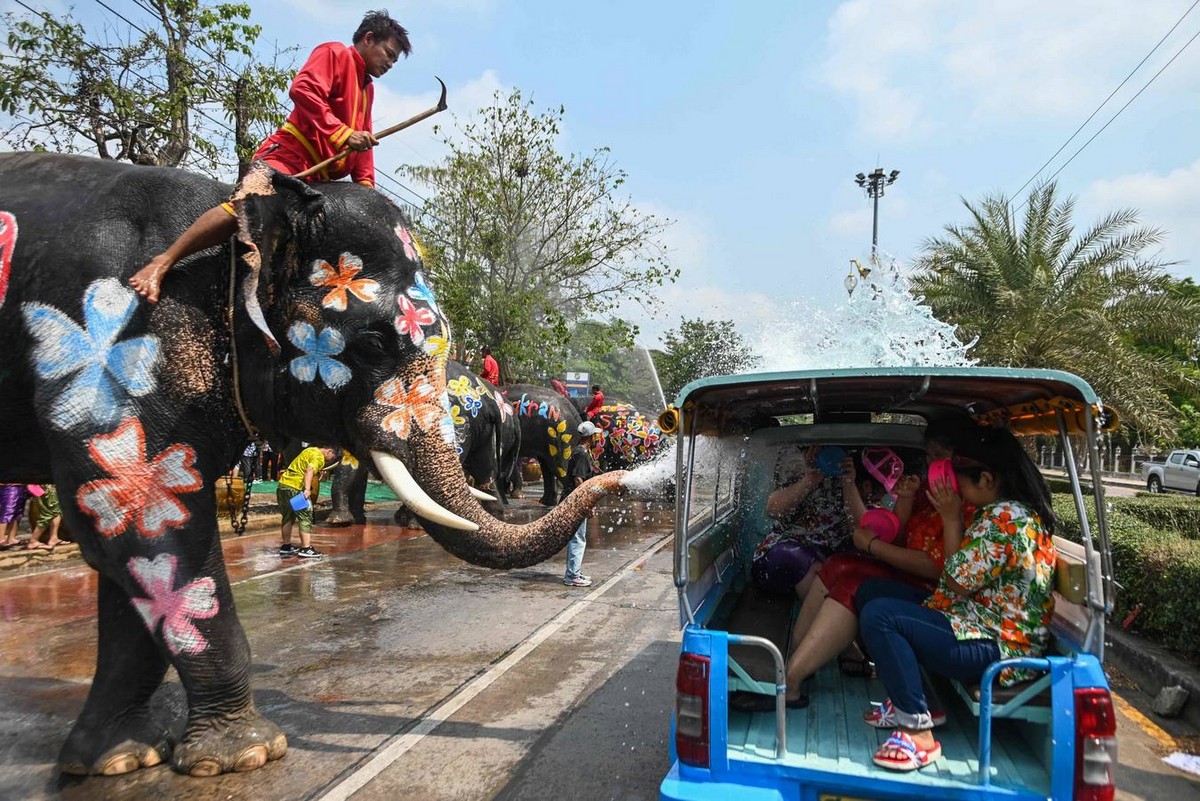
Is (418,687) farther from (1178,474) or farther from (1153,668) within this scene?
(1178,474)

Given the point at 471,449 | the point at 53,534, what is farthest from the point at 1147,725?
the point at 53,534

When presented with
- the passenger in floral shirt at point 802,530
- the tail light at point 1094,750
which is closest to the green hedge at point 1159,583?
the passenger in floral shirt at point 802,530

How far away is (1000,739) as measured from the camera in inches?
134

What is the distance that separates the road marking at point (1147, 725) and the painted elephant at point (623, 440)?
1198 cm

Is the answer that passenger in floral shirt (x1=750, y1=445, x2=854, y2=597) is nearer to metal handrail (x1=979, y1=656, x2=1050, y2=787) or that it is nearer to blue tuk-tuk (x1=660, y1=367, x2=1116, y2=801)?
blue tuk-tuk (x1=660, y1=367, x2=1116, y2=801)

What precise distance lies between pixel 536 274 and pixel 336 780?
19.4 metres

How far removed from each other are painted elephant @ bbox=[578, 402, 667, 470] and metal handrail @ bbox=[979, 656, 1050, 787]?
14.5 m

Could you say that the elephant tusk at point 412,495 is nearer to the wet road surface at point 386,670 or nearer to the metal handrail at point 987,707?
the wet road surface at point 386,670

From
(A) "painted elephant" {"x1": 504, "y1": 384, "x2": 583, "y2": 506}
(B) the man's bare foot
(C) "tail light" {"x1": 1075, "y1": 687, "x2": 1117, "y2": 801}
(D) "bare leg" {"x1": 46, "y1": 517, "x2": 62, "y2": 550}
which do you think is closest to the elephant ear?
(B) the man's bare foot

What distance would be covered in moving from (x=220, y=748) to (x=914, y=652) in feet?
9.98

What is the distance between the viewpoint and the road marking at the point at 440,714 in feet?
13.1

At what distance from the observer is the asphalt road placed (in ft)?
13.3

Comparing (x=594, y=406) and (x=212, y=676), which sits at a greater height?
(x=594, y=406)

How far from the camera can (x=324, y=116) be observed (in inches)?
179
